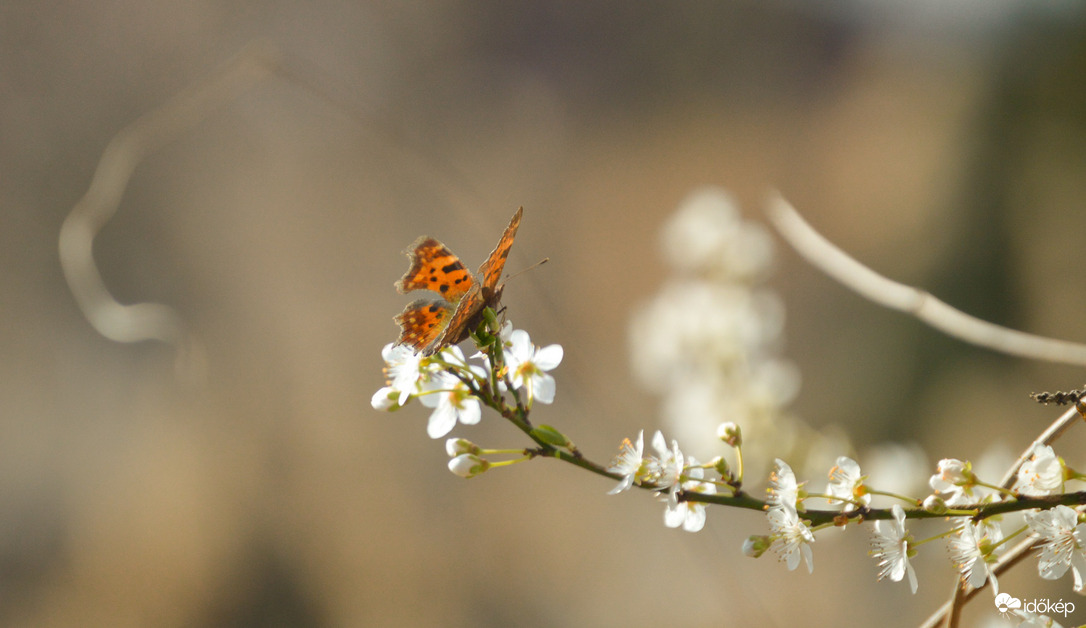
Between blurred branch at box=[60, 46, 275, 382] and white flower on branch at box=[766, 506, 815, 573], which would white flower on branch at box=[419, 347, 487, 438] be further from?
blurred branch at box=[60, 46, 275, 382]

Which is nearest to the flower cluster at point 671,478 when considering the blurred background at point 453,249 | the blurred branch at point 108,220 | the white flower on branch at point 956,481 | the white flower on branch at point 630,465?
the white flower on branch at point 630,465

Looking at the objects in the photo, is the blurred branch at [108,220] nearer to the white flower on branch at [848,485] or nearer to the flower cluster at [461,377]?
the flower cluster at [461,377]

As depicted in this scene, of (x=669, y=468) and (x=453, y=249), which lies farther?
(x=453, y=249)

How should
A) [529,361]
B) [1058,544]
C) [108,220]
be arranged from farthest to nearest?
[108,220] < [529,361] < [1058,544]

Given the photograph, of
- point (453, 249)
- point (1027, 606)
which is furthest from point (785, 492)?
point (453, 249)

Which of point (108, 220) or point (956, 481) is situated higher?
point (108, 220)

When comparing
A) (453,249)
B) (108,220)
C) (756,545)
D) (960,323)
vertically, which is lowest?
(756,545)

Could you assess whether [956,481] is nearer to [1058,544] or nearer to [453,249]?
[1058,544]
